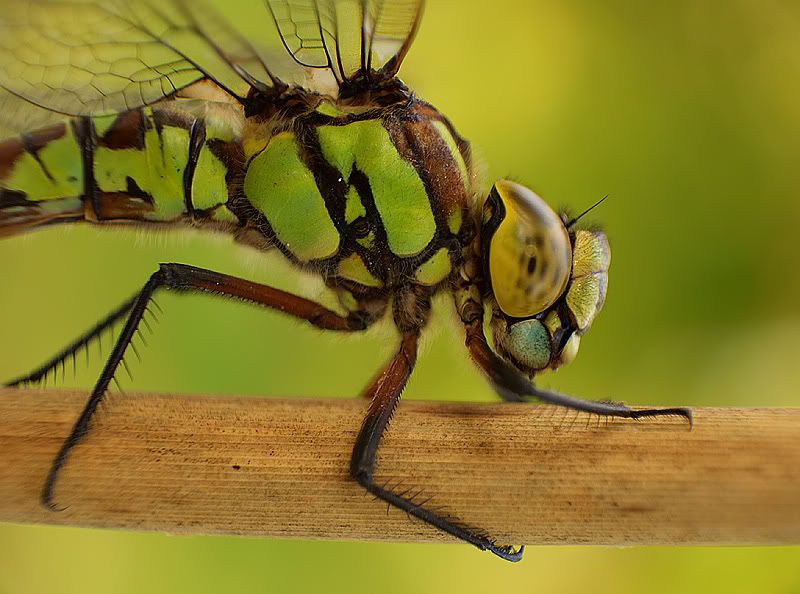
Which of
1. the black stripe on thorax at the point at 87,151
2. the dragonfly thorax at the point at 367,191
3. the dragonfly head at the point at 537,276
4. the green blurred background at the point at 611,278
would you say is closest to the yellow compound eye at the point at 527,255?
the dragonfly head at the point at 537,276

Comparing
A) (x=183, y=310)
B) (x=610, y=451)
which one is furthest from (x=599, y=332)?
(x=610, y=451)

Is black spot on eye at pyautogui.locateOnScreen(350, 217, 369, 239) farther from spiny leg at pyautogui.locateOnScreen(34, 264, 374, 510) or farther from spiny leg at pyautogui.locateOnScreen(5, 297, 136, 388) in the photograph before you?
spiny leg at pyautogui.locateOnScreen(5, 297, 136, 388)

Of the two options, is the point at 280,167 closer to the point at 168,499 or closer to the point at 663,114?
the point at 168,499

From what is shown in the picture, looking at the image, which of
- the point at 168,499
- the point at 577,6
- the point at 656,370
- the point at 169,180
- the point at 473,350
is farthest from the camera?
the point at 577,6

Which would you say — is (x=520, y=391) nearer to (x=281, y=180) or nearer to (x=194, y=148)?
(x=281, y=180)

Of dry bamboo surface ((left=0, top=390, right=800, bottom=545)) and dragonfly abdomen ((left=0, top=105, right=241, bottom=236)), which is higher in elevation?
dragonfly abdomen ((left=0, top=105, right=241, bottom=236))

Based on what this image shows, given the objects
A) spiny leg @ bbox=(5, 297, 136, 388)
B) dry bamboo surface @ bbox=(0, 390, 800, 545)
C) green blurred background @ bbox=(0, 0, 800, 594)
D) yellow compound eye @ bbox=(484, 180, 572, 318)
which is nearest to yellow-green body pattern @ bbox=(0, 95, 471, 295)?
yellow compound eye @ bbox=(484, 180, 572, 318)
